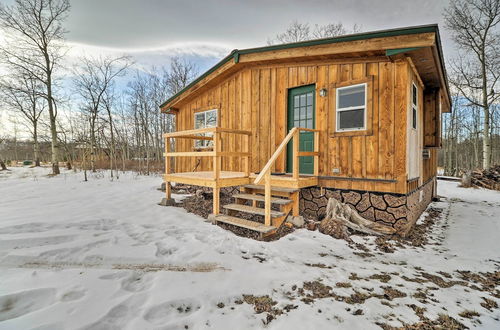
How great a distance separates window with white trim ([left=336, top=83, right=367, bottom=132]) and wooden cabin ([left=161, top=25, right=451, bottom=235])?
0.02 metres

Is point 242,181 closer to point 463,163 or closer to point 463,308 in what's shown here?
point 463,308

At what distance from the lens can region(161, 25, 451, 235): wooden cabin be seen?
160 inches

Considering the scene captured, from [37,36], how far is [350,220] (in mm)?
17475

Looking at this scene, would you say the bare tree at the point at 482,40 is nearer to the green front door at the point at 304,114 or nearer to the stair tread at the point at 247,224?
the green front door at the point at 304,114

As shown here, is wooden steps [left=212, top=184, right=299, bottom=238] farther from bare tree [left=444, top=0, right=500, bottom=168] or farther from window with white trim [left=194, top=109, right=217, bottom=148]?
bare tree [left=444, top=0, right=500, bottom=168]

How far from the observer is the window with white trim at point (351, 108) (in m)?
4.47

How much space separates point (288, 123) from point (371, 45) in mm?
2219

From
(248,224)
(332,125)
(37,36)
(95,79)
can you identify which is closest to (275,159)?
(248,224)

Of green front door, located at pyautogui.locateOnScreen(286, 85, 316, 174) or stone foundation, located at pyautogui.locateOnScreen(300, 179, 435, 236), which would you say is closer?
stone foundation, located at pyautogui.locateOnScreen(300, 179, 435, 236)

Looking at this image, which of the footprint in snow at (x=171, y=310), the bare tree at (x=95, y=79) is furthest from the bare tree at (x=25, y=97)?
the footprint in snow at (x=171, y=310)

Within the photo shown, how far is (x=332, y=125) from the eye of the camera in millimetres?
4746

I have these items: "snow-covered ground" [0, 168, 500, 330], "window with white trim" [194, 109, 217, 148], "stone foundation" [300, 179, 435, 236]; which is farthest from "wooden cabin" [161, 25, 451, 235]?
"window with white trim" [194, 109, 217, 148]

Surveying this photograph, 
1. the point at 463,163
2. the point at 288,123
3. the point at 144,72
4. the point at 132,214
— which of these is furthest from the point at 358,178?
the point at 463,163

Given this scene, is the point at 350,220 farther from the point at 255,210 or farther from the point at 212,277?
the point at 212,277
